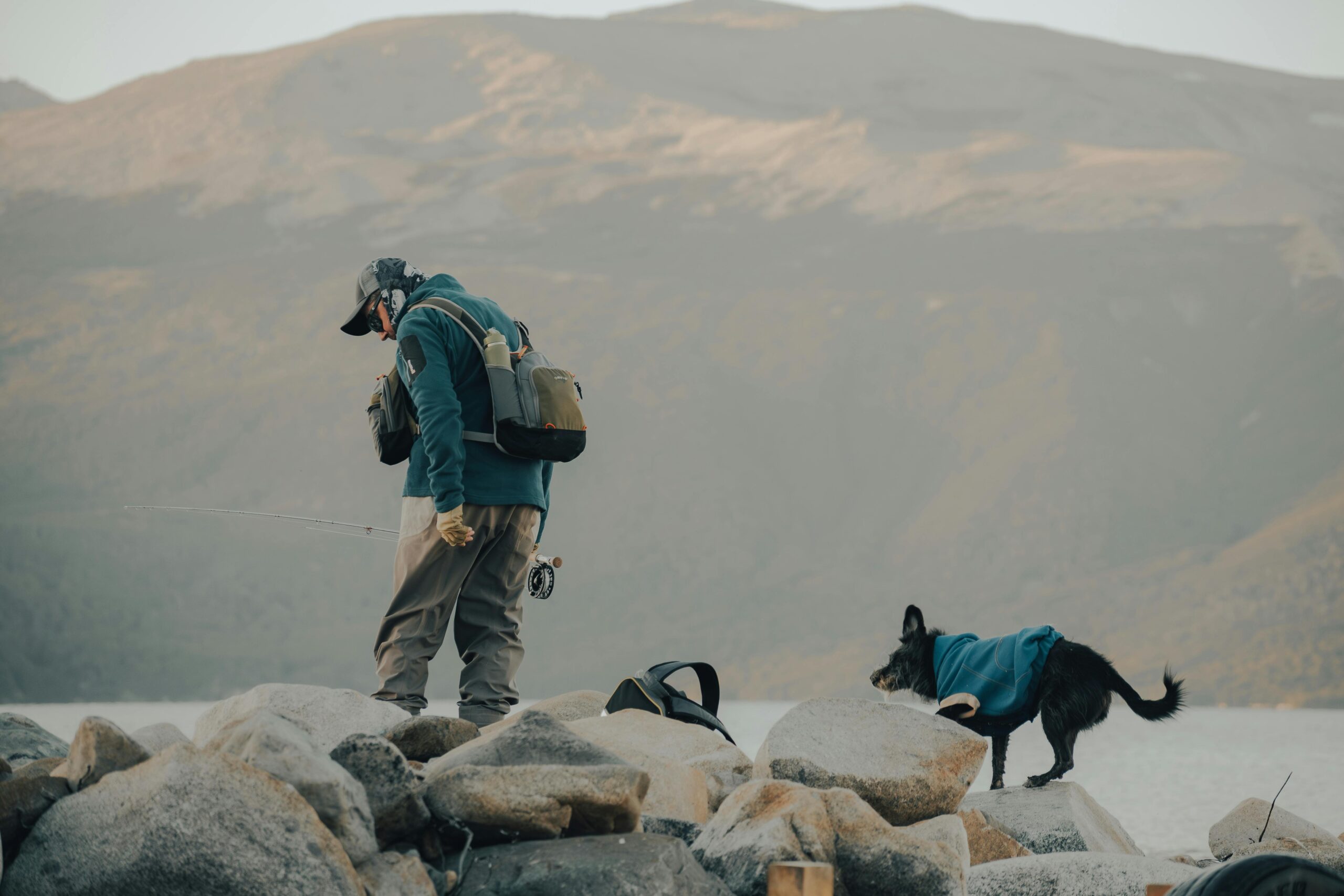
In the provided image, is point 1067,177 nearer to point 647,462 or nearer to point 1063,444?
point 1063,444

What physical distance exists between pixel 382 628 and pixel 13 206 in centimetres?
6257

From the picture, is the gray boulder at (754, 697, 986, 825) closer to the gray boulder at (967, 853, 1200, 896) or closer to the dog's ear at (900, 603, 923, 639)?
the gray boulder at (967, 853, 1200, 896)

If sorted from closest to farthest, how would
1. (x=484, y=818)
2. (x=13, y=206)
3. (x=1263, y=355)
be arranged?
(x=484, y=818) < (x=1263, y=355) < (x=13, y=206)

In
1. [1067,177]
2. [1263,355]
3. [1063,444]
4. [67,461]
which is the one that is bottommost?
[67,461]

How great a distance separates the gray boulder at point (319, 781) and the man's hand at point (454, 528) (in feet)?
4.91

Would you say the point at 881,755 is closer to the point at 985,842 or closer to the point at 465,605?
the point at 985,842

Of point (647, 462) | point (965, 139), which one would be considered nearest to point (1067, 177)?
point (965, 139)

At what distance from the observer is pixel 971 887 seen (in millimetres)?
4355

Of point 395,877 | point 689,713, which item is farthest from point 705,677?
point 395,877

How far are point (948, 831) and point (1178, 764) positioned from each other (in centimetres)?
1061

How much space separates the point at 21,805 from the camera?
3297 mm

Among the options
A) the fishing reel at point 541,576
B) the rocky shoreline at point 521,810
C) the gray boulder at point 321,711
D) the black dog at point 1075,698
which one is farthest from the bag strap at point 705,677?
the gray boulder at point 321,711

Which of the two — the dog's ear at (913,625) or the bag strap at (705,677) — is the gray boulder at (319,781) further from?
A: the dog's ear at (913,625)

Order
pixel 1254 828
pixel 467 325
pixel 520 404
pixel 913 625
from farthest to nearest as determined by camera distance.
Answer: pixel 913 625
pixel 1254 828
pixel 467 325
pixel 520 404
